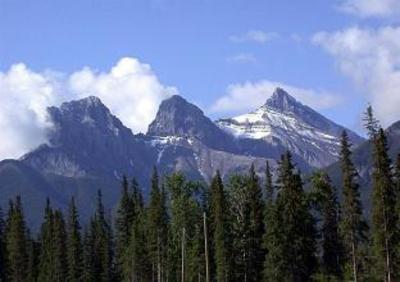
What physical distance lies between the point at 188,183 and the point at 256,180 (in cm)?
2179

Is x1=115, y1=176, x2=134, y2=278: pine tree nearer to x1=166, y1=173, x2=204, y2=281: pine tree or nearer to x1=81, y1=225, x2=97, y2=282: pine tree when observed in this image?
x1=81, y1=225, x2=97, y2=282: pine tree

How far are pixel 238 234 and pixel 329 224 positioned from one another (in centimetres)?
1312

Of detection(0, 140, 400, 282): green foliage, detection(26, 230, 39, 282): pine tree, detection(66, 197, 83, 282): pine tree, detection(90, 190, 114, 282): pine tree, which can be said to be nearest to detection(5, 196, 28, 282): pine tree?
detection(0, 140, 400, 282): green foliage

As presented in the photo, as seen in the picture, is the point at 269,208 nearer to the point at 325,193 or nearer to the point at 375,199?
the point at 325,193

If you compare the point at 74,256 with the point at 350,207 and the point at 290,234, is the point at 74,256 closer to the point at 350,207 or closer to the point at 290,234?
the point at 290,234

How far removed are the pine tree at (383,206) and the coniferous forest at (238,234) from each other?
10cm

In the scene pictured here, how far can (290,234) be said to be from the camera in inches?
3885

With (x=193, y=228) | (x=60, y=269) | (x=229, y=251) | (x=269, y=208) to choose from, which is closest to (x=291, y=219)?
(x=269, y=208)

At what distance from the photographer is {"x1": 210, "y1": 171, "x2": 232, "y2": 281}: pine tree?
111 metres

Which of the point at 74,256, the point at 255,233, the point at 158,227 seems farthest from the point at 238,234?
the point at 74,256

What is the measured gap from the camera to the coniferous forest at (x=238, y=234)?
90000mm

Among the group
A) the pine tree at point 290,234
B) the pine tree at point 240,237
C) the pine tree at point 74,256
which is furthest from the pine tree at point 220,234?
the pine tree at point 74,256

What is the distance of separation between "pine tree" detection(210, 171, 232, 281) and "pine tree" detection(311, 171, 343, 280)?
1244 cm

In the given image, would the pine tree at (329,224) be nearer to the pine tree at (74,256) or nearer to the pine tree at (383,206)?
the pine tree at (383,206)
